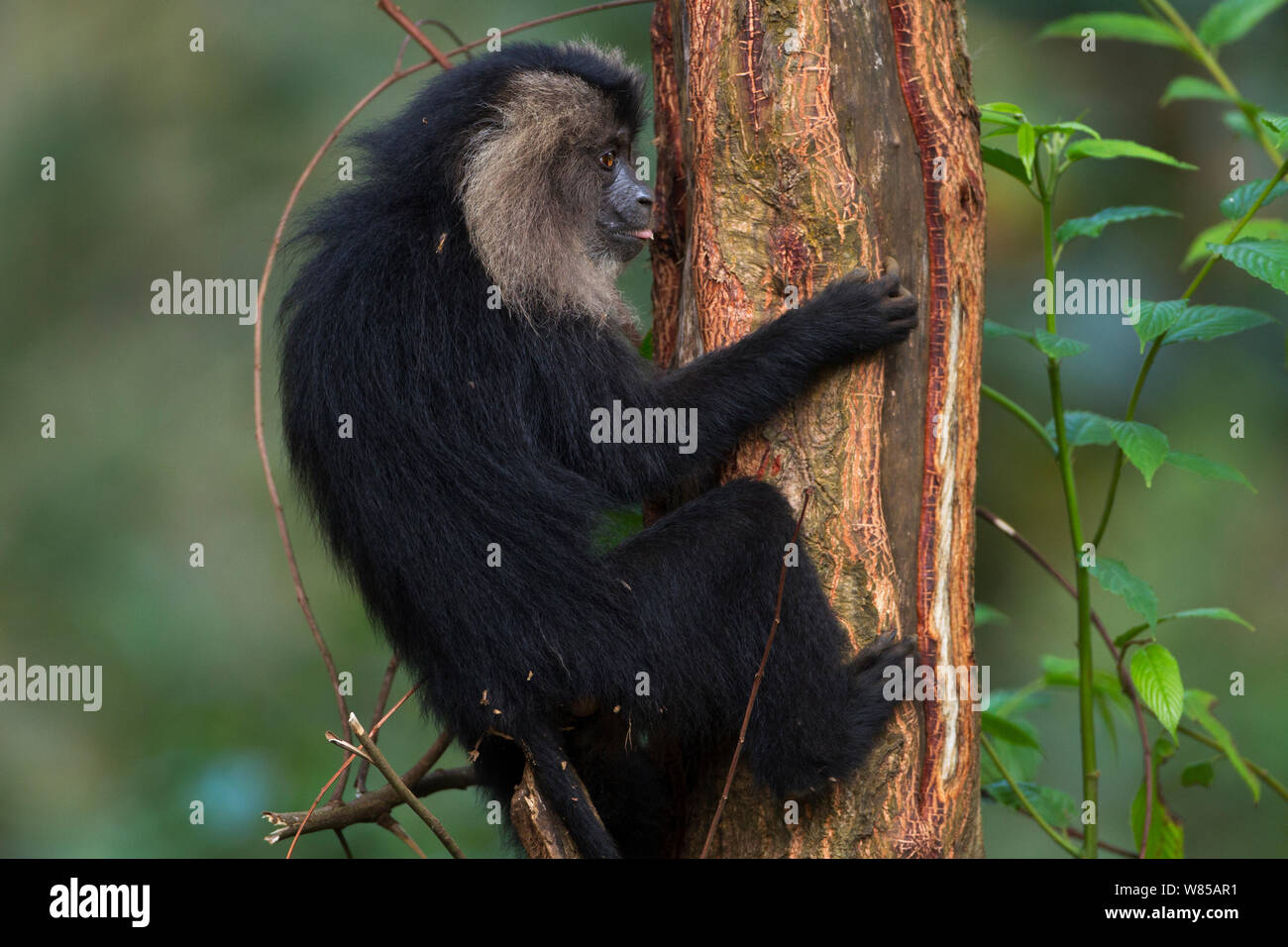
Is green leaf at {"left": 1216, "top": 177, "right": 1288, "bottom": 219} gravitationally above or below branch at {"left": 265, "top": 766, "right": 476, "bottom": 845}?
above

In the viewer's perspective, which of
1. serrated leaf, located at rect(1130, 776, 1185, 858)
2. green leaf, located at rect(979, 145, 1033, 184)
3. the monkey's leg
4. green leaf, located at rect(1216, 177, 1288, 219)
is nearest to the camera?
the monkey's leg

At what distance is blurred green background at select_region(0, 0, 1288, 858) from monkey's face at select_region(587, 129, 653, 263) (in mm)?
2015

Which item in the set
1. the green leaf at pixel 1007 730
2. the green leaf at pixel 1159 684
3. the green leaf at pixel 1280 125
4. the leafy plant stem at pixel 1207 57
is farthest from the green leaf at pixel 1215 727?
the leafy plant stem at pixel 1207 57

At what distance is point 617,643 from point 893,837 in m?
1.02

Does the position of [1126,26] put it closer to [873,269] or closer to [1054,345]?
[1054,345]

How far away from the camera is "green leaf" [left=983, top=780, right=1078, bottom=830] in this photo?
4.14m

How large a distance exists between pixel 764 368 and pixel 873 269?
0.46 meters

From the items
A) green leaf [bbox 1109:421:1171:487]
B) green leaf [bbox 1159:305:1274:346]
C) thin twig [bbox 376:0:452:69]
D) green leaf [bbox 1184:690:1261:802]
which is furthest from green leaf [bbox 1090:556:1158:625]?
thin twig [bbox 376:0:452:69]

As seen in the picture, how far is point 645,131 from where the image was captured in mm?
5070

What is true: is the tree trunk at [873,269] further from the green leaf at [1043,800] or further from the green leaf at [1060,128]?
the green leaf at [1043,800]

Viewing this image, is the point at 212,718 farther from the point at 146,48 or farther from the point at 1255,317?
the point at 1255,317

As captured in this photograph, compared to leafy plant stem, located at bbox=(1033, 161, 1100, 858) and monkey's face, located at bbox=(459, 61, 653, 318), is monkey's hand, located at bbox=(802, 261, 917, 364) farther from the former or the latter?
monkey's face, located at bbox=(459, 61, 653, 318)

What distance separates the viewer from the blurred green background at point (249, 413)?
23.3 feet

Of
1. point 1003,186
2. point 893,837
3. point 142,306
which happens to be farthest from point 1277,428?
point 142,306
